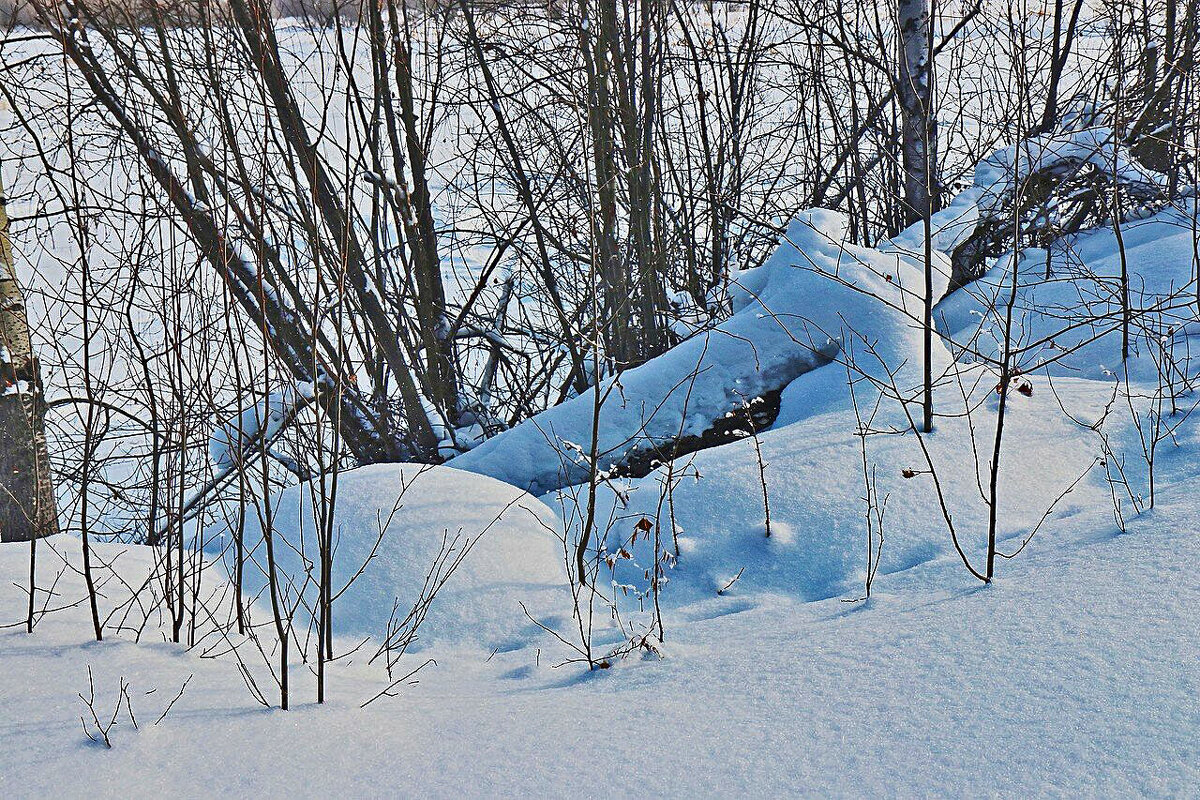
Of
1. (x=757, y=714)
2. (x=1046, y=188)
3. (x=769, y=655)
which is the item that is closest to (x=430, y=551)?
(x=769, y=655)

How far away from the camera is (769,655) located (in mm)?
2133

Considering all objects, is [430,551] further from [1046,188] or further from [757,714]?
[1046,188]

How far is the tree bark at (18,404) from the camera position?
3504 mm

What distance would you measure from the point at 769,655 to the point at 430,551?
47.7 inches

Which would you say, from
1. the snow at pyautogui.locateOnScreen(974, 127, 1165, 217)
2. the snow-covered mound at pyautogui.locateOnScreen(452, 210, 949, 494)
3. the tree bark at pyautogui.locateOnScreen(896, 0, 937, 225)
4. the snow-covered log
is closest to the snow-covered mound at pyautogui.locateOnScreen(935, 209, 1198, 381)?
the snow-covered log

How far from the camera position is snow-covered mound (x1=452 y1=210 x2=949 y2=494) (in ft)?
13.3

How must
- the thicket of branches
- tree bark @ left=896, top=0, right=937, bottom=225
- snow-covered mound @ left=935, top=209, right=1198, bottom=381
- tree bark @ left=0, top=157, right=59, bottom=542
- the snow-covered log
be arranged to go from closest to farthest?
tree bark @ left=0, top=157, right=59, bottom=542
snow-covered mound @ left=935, top=209, right=1198, bottom=381
the thicket of branches
the snow-covered log
tree bark @ left=896, top=0, right=937, bottom=225

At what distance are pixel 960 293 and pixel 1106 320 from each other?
1053 mm

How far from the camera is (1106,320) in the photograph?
4.21m

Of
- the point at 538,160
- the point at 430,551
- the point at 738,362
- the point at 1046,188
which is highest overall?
the point at 538,160

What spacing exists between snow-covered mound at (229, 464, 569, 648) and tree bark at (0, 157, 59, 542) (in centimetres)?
102

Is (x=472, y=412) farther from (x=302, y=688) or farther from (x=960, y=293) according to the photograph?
(x=302, y=688)

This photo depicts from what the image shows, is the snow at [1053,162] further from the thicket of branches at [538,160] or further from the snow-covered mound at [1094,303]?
the snow-covered mound at [1094,303]

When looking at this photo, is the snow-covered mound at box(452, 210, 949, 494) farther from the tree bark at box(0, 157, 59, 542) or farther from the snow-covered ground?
the tree bark at box(0, 157, 59, 542)
